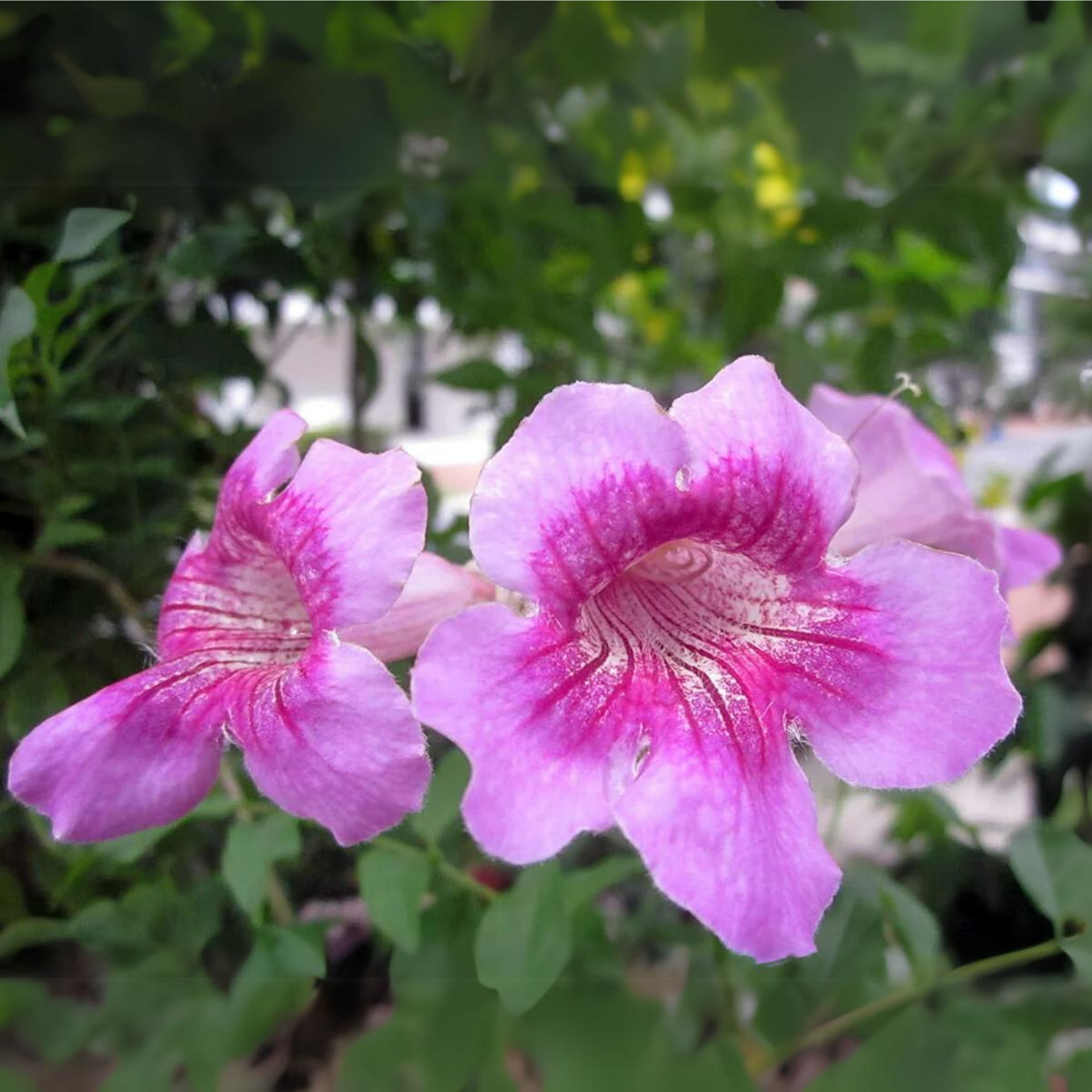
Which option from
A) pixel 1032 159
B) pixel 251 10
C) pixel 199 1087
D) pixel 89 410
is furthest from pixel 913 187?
pixel 199 1087

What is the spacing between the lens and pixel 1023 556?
49 centimetres

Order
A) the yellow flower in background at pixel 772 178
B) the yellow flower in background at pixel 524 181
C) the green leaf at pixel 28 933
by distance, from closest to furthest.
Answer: the green leaf at pixel 28 933, the yellow flower in background at pixel 524 181, the yellow flower in background at pixel 772 178

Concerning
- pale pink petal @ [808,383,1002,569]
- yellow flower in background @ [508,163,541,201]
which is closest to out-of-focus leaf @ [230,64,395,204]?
yellow flower in background @ [508,163,541,201]

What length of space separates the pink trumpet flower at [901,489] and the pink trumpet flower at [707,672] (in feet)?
0.32

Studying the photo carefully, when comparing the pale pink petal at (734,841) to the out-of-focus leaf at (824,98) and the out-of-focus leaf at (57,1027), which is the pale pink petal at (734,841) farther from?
the out-of-focus leaf at (824,98)

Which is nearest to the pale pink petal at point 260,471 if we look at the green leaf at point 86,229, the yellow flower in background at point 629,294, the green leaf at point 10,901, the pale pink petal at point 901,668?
the green leaf at point 86,229

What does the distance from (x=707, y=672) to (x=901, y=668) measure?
0.23 ft

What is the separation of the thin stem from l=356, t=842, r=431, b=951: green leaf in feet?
0.63

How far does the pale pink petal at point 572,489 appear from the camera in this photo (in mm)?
258

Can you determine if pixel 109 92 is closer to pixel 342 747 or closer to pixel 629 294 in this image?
pixel 342 747

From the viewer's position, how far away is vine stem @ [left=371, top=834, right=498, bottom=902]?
41cm

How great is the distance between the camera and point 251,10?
1.80 feet

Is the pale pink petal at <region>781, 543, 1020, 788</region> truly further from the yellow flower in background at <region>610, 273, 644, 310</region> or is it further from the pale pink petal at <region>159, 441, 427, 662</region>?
the yellow flower in background at <region>610, 273, 644, 310</region>

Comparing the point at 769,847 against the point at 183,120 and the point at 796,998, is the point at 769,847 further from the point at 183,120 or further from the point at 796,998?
the point at 183,120
